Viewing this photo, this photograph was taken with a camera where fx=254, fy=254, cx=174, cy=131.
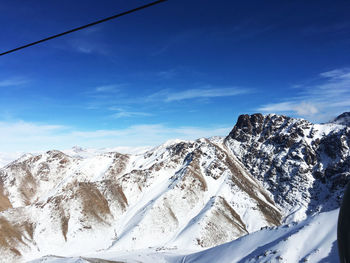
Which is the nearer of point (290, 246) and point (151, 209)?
point (290, 246)

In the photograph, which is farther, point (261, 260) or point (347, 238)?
point (261, 260)

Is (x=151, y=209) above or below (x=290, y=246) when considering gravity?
below

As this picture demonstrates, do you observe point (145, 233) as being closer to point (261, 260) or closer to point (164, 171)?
point (164, 171)

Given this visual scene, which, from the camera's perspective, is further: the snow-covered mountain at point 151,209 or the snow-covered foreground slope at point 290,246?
the snow-covered mountain at point 151,209

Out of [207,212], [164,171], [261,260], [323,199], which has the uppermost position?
[164,171]

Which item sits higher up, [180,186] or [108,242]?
[180,186]

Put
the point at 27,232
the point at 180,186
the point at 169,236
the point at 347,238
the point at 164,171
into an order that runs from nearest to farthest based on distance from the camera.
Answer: the point at 347,238
the point at 27,232
the point at 169,236
the point at 180,186
the point at 164,171

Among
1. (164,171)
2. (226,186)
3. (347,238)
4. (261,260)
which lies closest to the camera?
(347,238)

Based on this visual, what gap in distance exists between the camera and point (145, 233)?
399 feet

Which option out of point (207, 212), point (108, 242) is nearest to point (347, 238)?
point (108, 242)

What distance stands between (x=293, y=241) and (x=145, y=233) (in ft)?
302

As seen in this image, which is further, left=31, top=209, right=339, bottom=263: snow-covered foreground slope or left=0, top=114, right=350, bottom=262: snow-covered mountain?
left=0, top=114, right=350, bottom=262: snow-covered mountain

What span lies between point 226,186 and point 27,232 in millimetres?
114430

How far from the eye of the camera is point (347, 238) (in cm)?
445
